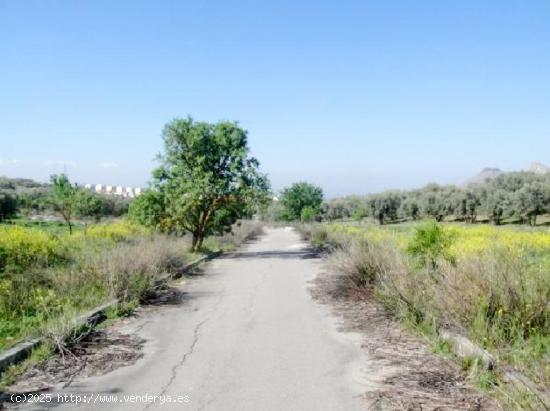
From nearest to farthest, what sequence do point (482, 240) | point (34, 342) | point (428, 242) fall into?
point (34, 342) → point (428, 242) → point (482, 240)

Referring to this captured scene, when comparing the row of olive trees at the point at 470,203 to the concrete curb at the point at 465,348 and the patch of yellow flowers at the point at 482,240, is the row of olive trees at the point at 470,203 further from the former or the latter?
the concrete curb at the point at 465,348

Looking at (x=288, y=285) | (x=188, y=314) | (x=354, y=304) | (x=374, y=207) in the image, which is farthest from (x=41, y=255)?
(x=374, y=207)

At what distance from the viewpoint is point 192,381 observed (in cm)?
573

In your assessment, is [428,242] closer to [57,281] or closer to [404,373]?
[404,373]

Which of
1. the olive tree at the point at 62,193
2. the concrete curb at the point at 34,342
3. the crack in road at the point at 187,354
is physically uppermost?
the olive tree at the point at 62,193

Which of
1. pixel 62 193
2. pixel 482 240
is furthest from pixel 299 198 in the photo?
pixel 482 240

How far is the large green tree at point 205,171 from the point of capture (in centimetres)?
2467

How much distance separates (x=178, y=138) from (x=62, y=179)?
897cm

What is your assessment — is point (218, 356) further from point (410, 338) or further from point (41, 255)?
point (41, 255)

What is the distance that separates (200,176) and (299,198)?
6019cm

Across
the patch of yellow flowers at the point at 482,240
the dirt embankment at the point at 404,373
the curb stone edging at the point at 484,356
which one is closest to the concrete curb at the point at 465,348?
the curb stone edging at the point at 484,356

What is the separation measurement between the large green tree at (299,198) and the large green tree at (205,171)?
2244 inches

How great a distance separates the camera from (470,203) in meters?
91.4

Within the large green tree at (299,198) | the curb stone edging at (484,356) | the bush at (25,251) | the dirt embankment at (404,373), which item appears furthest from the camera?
the large green tree at (299,198)
